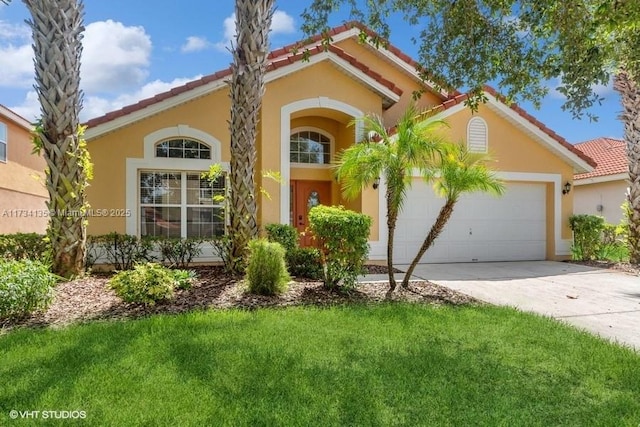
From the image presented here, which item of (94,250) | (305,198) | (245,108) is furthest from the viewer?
(305,198)

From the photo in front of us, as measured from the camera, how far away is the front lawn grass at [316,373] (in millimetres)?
3502

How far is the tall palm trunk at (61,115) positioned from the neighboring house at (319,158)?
3.07 metres

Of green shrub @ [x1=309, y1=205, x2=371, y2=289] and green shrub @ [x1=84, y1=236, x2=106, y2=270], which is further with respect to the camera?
green shrub @ [x1=84, y1=236, x2=106, y2=270]

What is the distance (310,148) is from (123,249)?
668 centimetres

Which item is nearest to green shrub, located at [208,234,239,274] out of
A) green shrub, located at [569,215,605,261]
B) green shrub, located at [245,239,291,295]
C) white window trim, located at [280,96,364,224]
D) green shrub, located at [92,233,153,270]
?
green shrub, located at [245,239,291,295]

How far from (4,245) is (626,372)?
1196cm

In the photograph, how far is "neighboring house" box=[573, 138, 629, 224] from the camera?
19.6 m

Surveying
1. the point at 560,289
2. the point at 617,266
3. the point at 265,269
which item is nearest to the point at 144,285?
the point at 265,269

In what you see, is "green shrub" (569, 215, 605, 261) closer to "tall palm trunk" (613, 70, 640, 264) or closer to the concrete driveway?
"tall palm trunk" (613, 70, 640, 264)

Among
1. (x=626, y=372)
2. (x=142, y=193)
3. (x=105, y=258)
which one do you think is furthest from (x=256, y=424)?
(x=142, y=193)

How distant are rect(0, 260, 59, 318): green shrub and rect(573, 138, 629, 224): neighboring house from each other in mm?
20869

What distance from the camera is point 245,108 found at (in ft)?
28.5

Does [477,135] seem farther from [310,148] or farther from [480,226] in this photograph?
[310,148]

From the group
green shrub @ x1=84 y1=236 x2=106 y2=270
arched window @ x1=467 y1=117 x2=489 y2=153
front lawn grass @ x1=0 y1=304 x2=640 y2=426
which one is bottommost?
front lawn grass @ x1=0 y1=304 x2=640 y2=426
